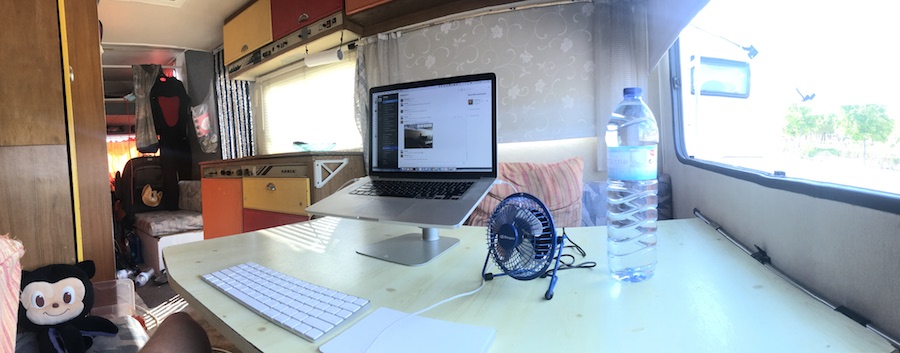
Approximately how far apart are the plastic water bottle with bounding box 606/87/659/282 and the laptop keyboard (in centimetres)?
34

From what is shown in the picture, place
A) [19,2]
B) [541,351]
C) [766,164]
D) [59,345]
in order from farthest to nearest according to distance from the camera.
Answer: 1. [19,2]
2. [59,345]
3. [766,164]
4. [541,351]

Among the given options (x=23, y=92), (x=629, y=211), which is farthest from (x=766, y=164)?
(x=23, y=92)

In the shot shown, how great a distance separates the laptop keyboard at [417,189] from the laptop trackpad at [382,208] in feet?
0.12

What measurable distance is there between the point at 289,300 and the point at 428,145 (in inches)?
22.5

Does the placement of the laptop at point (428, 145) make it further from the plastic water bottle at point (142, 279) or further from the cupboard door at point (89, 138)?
the plastic water bottle at point (142, 279)

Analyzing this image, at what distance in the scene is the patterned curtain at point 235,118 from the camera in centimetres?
388

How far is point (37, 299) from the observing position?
112cm

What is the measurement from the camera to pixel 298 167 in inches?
88.9

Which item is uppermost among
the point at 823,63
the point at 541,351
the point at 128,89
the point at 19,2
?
the point at 128,89

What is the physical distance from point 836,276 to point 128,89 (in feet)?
25.0

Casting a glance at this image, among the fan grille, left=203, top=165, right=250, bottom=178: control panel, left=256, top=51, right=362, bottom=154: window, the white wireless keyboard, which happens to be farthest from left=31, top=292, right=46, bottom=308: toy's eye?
left=256, top=51, right=362, bottom=154: window

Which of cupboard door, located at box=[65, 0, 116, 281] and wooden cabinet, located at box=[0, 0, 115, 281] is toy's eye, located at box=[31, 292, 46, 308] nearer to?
wooden cabinet, located at box=[0, 0, 115, 281]

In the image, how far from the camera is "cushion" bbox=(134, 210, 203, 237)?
125 inches

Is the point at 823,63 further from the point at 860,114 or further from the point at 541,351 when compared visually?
the point at 541,351
